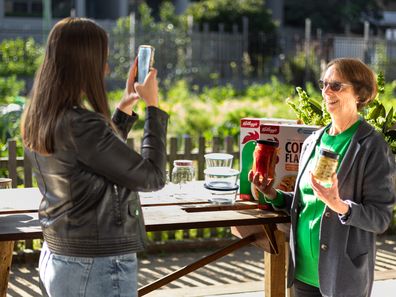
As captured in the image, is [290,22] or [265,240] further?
[290,22]

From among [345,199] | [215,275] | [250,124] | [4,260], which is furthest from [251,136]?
[215,275]

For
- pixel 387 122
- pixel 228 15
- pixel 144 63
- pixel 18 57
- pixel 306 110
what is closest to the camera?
pixel 144 63

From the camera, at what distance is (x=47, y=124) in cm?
243

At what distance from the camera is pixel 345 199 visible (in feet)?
9.84

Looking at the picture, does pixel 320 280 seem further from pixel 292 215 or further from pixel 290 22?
pixel 290 22

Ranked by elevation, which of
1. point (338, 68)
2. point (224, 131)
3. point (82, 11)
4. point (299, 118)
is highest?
point (82, 11)

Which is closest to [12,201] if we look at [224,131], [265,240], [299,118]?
[265,240]

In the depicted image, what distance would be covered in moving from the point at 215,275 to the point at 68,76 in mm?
3970

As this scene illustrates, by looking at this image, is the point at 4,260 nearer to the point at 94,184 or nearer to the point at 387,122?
the point at 94,184

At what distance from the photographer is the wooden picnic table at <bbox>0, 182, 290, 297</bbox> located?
328 cm

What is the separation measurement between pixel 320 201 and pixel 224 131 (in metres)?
7.69

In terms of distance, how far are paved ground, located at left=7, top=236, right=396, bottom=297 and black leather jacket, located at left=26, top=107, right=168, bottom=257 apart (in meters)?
2.81

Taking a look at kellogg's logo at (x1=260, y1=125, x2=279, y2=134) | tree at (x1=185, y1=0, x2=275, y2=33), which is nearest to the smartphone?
kellogg's logo at (x1=260, y1=125, x2=279, y2=134)

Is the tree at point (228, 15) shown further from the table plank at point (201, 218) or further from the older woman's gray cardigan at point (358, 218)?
the older woman's gray cardigan at point (358, 218)
